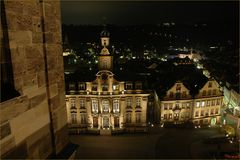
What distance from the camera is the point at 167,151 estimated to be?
64.5 feet

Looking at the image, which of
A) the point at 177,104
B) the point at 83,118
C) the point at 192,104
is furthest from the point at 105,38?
the point at 192,104

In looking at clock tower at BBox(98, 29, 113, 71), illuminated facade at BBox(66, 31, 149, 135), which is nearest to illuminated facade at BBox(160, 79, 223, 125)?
illuminated facade at BBox(66, 31, 149, 135)

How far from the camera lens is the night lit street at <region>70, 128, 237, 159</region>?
19.1 m

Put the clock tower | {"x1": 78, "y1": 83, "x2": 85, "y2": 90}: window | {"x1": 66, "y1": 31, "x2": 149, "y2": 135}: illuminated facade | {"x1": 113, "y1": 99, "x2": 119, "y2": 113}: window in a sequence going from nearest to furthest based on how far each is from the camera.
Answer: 1. the clock tower
2. {"x1": 66, "y1": 31, "x2": 149, "y2": 135}: illuminated facade
3. {"x1": 78, "y1": 83, "x2": 85, "y2": 90}: window
4. {"x1": 113, "y1": 99, "x2": 119, "y2": 113}: window

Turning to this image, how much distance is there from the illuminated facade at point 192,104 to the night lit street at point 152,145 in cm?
134

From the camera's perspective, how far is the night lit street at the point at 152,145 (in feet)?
62.7

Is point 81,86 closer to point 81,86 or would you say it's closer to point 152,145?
point 81,86

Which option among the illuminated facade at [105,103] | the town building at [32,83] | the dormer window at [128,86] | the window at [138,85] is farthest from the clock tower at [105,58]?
the town building at [32,83]

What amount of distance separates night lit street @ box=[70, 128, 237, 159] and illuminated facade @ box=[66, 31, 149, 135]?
1169 millimetres

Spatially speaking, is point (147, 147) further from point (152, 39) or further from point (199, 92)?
point (152, 39)

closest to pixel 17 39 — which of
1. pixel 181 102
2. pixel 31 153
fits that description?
pixel 31 153

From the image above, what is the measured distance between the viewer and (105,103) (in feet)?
72.9

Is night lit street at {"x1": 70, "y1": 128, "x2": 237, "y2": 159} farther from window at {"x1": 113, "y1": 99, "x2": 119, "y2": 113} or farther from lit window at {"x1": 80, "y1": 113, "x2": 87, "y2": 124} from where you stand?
window at {"x1": 113, "y1": 99, "x2": 119, "y2": 113}

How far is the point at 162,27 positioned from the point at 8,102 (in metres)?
110
